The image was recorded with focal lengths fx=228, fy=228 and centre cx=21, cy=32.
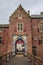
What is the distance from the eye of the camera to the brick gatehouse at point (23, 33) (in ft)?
135

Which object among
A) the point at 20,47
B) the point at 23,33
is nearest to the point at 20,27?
the point at 23,33

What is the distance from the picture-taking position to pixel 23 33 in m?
41.3

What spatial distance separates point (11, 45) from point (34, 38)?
4.49 meters

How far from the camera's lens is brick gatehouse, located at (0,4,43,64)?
41.2 m

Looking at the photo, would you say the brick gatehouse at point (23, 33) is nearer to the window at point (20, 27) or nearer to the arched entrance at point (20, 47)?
the window at point (20, 27)

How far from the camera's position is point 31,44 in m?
41.3

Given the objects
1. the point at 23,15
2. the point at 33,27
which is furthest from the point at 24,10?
the point at 33,27

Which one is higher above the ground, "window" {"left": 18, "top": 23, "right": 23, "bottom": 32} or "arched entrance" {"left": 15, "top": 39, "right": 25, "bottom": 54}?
"window" {"left": 18, "top": 23, "right": 23, "bottom": 32}

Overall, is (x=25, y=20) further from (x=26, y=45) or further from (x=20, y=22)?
(x=26, y=45)

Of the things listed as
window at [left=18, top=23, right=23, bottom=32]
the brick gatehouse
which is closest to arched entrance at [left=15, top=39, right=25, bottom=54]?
the brick gatehouse

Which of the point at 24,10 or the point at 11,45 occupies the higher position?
the point at 24,10

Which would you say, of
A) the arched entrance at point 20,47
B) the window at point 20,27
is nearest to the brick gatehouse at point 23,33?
the window at point 20,27

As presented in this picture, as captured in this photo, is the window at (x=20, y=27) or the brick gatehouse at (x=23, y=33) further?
the window at (x=20, y=27)

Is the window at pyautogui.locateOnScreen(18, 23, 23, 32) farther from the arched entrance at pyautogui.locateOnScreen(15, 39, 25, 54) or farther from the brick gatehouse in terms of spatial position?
the arched entrance at pyautogui.locateOnScreen(15, 39, 25, 54)
